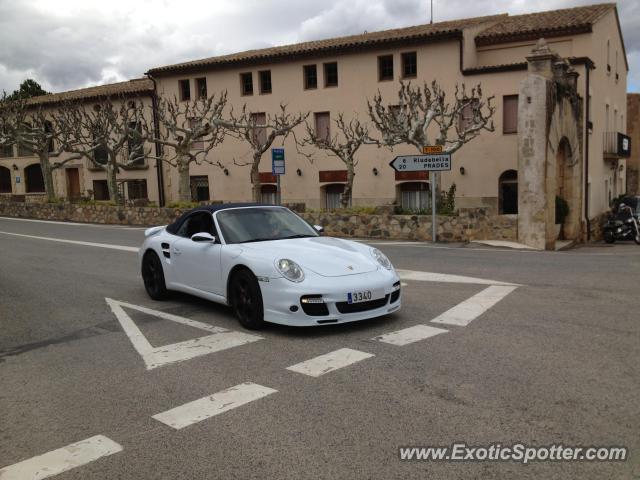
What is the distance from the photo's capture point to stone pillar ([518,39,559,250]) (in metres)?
17.7

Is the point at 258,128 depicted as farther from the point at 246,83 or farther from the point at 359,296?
the point at 359,296

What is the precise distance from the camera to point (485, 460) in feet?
11.7

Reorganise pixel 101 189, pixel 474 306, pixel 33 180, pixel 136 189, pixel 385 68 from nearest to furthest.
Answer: pixel 474 306 → pixel 385 68 → pixel 136 189 → pixel 101 189 → pixel 33 180

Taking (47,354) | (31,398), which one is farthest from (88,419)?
(47,354)

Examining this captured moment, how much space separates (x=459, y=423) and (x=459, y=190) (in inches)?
1064

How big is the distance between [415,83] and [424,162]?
1415cm

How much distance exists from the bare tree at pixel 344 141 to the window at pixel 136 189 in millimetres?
13227

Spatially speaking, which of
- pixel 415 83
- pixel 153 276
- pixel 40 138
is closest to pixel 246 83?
pixel 415 83

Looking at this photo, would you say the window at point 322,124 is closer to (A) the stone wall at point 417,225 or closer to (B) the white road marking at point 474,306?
(A) the stone wall at point 417,225

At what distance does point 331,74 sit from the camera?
33.2 m

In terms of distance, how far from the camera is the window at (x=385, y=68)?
31609mm

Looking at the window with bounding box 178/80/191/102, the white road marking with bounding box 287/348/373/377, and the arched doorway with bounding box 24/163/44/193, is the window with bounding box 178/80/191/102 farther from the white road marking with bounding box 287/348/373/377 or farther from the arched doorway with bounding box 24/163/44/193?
the white road marking with bounding box 287/348/373/377

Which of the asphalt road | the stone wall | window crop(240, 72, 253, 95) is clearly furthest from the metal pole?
window crop(240, 72, 253, 95)

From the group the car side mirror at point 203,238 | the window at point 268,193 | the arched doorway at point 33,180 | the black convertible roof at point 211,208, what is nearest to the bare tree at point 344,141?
the window at point 268,193
